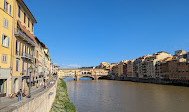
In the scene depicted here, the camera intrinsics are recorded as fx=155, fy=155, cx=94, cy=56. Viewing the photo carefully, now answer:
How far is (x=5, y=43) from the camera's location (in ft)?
56.1

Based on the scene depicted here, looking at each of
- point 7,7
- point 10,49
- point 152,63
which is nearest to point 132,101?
point 10,49

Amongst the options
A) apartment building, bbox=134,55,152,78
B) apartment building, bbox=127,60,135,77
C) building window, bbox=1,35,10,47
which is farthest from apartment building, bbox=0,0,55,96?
apartment building, bbox=127,60,135,77

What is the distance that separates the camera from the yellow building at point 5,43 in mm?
16473

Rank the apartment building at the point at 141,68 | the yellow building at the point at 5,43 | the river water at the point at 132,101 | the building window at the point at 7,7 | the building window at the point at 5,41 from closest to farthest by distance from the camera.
→ the yellow building at the point at 5,43 → the building window at the point at 5,41 → the building window at the point at 7,7 → the river water at the point at 132,101 → the apartment building at the point at 141,68

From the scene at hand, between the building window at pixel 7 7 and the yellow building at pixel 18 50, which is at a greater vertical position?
the building window at pixel 7 7

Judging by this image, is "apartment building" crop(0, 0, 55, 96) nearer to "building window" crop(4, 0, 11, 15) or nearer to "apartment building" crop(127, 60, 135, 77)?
"building window" crop(4, 0, 11, 15)

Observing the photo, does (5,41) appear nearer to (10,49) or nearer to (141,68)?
(10,49)

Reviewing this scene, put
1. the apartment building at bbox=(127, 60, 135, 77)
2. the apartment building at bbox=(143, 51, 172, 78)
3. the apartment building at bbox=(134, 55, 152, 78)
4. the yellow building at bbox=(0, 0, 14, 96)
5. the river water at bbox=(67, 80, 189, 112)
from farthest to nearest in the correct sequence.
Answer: the apartment building at bbox=(127, 60, 135, 77), the apartment building at bbox=(134, 55, 152, 78), the apartment building at bbox=(143, 51, 172, 78), the river water at bbox=(67, 80, 189, 112), the yellow building at bbox=(0, 0, 14, 96)

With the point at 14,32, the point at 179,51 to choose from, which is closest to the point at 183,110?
the point at 14,32

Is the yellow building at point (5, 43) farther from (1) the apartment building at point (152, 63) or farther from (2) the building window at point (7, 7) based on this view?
(1) the apartment building at point (152, 63)

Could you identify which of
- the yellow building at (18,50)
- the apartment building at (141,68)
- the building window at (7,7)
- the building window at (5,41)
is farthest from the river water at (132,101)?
the apartment building at (141,68)

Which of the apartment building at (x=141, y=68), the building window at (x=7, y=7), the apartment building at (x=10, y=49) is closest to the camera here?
the apartment building at (x=10, y=49)

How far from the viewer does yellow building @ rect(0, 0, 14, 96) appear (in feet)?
54.0

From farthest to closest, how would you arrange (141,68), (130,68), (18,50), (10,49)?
(130,68) → (141,68) → (18,50) → (10,49)
